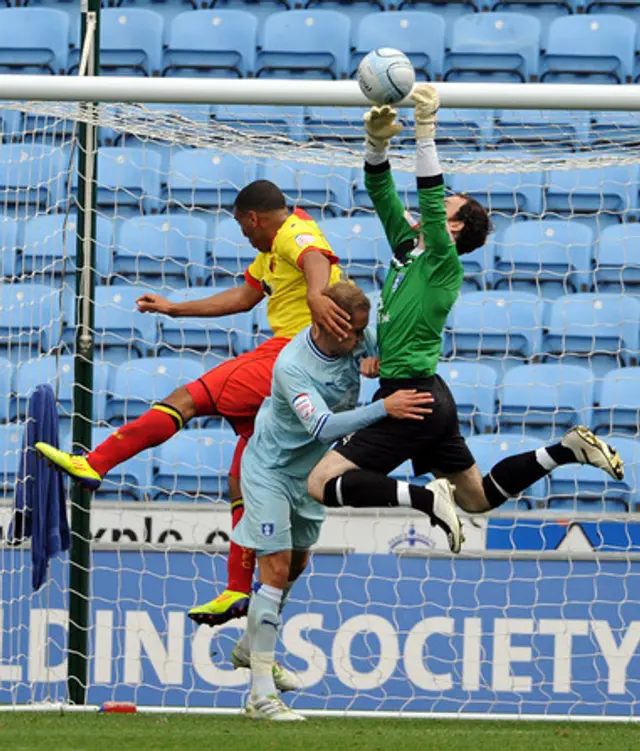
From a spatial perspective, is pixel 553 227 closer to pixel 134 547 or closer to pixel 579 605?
pixel 579 605

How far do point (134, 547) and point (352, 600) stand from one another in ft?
3.33

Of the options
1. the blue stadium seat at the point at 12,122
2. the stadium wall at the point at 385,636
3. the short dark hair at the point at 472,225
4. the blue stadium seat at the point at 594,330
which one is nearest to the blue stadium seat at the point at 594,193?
the blue stadium seat at the point at 594,330

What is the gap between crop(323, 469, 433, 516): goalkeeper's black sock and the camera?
5633 millimetres

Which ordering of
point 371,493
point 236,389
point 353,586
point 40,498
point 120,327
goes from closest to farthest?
point 371,493, point 236,389, point 40,498, point 353,586, point 120,327

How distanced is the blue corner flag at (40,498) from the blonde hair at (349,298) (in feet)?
4.61

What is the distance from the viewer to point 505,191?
29.5ft

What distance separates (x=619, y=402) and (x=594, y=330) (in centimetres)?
54

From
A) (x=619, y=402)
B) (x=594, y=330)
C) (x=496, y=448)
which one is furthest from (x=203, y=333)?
(x=619, y=402)

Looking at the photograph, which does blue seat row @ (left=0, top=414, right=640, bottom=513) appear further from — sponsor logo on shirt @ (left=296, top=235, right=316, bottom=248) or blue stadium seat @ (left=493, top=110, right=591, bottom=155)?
sponsor logo on shirt @ (left=296, top=235, right=316, bottom=248)

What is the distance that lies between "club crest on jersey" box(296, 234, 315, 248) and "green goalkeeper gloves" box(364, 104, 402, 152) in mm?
497

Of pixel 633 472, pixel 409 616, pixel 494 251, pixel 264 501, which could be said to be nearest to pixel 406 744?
pixel 264 501

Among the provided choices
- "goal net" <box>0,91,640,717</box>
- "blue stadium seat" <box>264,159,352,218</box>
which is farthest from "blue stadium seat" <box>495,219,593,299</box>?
"blue stadium seat" <box>264,159,352,218</box>

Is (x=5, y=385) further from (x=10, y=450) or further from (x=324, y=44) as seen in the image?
(x=324, y=44)

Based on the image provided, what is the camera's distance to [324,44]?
10242 millimetres
